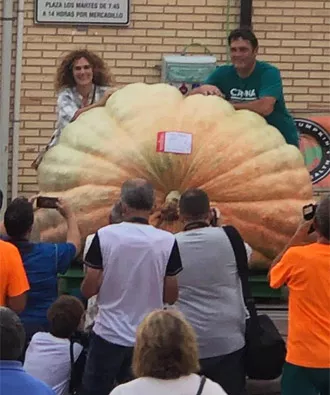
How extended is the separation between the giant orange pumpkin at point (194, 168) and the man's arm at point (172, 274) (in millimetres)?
905

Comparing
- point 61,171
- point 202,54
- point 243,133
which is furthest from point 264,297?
point 202,54

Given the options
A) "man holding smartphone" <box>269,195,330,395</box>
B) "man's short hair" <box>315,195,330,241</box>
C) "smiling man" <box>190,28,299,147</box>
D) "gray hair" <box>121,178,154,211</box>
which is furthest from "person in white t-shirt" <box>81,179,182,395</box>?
"smiling man" <box>190,28,299,147</box>

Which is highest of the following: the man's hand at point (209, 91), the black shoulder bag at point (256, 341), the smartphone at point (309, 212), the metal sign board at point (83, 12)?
the metal sign board at point (83, 12)

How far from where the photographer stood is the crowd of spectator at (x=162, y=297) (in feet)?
16.1

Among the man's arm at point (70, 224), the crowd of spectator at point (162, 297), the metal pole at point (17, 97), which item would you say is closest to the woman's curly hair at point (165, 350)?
the crowd of spectator at point (162, 297)

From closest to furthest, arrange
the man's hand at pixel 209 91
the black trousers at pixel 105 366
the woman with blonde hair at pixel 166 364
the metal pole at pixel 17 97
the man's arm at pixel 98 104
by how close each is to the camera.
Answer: the woman with blonde hair at pixel 166 364 < the black trousers at pixel 105 366 < the man's hand at pixel 209 91 < the man's arm at pixel 98 104 < the metal pole at pixel 17 97

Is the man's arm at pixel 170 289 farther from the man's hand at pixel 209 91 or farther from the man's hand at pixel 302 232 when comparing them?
the man's hand at pixel 209 91

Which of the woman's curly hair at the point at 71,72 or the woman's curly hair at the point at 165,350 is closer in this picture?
the woman's curly hair at the point at 165,350

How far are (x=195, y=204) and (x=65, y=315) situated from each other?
813mm

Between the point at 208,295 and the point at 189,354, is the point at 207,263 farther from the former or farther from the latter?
the point at 189,354

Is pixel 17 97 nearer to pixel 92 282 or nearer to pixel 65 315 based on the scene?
pixel 65 315

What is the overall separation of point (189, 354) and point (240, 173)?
246 centimetres

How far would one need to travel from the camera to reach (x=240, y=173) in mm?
6004

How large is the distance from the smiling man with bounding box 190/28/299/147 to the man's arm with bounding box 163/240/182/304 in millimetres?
1704
